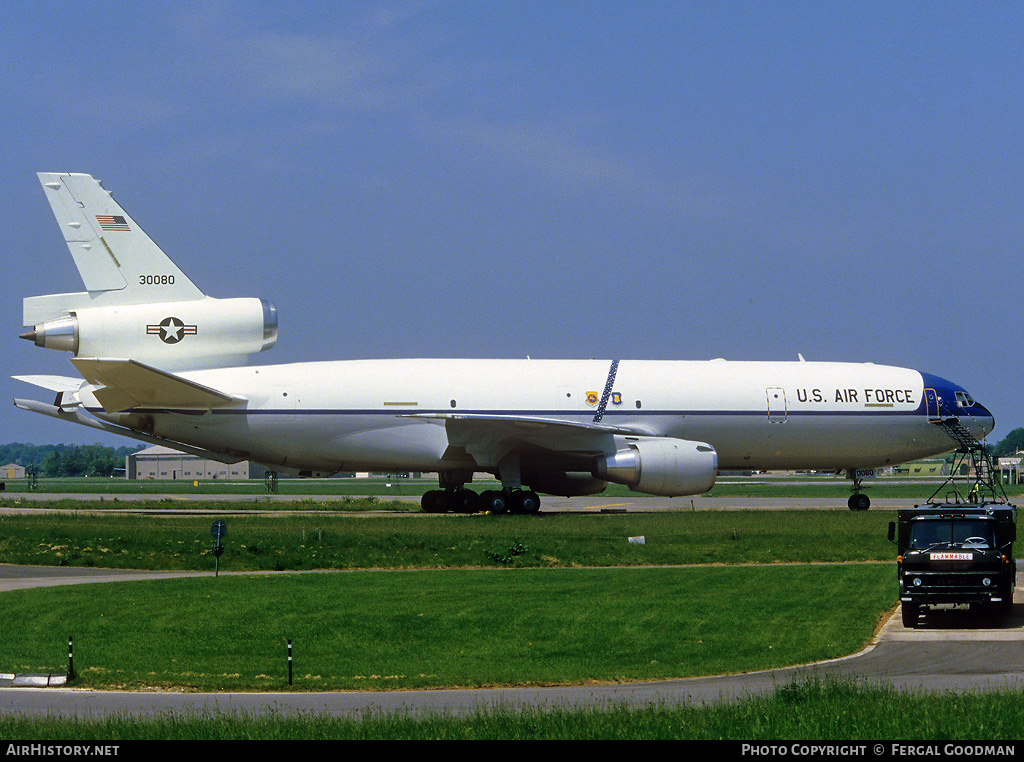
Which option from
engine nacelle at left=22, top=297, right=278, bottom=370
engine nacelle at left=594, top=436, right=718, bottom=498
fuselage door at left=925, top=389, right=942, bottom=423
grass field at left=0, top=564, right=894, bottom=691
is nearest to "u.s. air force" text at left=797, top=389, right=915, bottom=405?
fuselage door at left=925, top=389, right=942, bottom=423

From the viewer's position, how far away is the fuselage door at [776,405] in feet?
145

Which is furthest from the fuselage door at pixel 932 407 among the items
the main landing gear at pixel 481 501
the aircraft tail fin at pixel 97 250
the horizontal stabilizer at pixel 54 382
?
the horizontal stabilizer at pixel 54 382

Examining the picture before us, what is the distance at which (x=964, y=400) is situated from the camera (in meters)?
47.2

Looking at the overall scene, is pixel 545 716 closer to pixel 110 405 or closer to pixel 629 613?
pixel 629 613

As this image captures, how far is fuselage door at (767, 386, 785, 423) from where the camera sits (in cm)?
4406

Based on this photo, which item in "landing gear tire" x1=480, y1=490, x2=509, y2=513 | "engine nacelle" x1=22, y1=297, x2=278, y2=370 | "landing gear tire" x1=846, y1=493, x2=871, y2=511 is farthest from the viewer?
"landing gear tire" x1=846, y1=493, x2=871, y2=511

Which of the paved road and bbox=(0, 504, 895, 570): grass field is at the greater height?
bbox=(0, 504, 895, 570): grass field

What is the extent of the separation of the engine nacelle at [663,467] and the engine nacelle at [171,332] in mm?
13551

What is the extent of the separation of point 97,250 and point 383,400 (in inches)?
445

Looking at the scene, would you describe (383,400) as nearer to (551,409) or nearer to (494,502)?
(494,502)

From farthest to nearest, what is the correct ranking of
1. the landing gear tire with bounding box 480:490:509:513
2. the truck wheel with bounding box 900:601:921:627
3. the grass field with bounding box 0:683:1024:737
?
the landing gear tire with bounding box 480:490:509:513, the truck wheel with bounding box 900:601:921:627, the grass field with bounding box 0:683:1024:737

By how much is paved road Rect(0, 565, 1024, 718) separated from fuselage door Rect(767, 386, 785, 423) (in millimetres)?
24860

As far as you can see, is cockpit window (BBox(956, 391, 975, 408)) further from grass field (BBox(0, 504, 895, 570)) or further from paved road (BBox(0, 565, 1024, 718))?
paved road (BBox(0, 565, 1024, 718))
